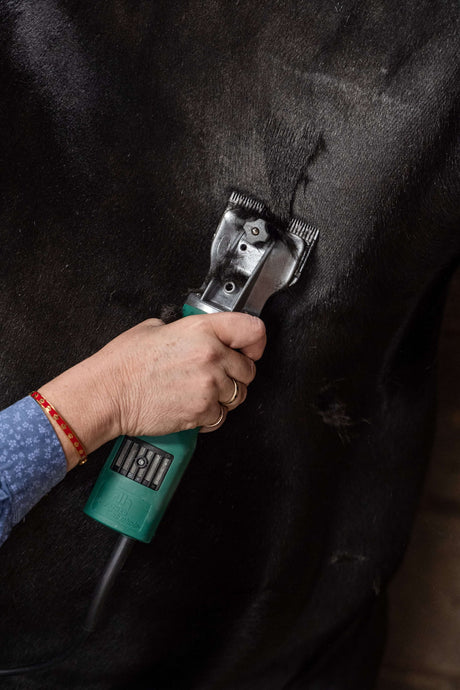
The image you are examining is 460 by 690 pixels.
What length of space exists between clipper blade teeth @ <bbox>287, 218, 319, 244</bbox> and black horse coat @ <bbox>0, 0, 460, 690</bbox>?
11 mm

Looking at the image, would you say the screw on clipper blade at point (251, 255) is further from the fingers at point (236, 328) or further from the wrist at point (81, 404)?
the wrist at point (81, 404)

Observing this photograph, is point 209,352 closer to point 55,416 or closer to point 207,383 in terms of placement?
point 207,383

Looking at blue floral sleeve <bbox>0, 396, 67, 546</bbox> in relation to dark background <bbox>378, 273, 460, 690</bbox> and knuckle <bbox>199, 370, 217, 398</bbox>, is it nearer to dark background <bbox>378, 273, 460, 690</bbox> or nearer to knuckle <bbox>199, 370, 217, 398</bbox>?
knuckle <bbox>199, 370, 217, 398</bbox>

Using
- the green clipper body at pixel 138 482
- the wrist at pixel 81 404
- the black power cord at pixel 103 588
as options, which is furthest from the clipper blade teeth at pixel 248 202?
the black power cord at pixel 103 588

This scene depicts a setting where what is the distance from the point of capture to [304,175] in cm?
81

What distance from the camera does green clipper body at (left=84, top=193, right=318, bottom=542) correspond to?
0.73 m

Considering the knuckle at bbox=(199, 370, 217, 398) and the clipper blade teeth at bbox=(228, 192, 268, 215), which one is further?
the clipper blade teeth at bbox=(228, 192, 268, 215)

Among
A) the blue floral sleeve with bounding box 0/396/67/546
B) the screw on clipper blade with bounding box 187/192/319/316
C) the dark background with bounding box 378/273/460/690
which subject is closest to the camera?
the blue floral sleeve with bounding box 0/396/67/546

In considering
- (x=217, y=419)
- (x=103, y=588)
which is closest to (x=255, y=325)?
(x=217, y=419)

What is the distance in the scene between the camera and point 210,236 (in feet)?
2.75

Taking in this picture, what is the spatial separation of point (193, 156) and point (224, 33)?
0.17 m

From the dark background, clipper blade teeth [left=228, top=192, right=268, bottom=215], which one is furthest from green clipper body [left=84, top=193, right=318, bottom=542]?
the dark background

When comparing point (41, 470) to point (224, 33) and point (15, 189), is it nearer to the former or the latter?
point (15, 189)

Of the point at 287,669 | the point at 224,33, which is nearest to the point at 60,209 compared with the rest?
the point at 224,33
